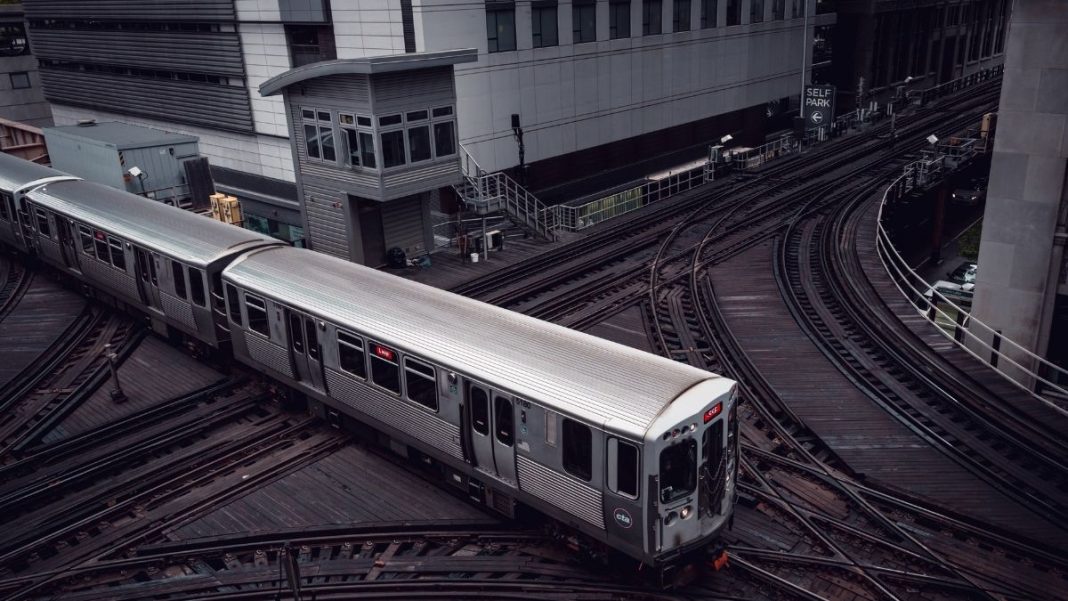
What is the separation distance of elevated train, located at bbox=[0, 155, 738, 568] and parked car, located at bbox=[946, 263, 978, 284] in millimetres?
25971

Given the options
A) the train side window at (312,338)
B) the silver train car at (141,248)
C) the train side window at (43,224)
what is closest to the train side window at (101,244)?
the silver train car at (141,248)

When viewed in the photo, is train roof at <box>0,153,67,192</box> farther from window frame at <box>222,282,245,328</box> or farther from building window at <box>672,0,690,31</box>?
building window at <box>672,0,690,31</box>

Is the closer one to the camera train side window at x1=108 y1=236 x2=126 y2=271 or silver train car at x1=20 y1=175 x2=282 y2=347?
silver train car at x1=20 y1=175 x2=282 y2=347

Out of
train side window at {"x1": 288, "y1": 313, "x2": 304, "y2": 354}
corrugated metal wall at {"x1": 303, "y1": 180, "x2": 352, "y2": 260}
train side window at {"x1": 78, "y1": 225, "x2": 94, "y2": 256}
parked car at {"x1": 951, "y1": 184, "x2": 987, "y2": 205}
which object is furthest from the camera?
parked car at {"x1": 951, "y1": 184, "x2": 987, "y2": 205}

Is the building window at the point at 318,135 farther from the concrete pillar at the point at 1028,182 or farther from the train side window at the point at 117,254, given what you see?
the concrete pillar at the point at 1028,182

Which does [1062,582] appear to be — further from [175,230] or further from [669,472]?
[175,230]

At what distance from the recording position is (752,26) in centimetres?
4572

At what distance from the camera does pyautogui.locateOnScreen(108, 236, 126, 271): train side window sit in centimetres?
2097

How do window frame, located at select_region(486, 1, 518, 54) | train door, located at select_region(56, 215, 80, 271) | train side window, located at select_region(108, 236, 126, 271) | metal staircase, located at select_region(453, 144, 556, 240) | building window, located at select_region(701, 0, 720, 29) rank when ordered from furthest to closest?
building window, located at select_region(701, 0, 720, 29) < window frame, located at select_region(486, 1, 518, 54) < metal staircase, located at select_region(453, 144, 556, 240) < train door, located at select_region(56, 215, 80, 271) < train side window, located at select_region(108, 236, 126, 271)

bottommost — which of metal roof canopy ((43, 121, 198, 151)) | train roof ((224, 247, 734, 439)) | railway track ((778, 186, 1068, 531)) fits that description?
railway track ((778, 186, 1068, 531))

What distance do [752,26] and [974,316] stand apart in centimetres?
3041

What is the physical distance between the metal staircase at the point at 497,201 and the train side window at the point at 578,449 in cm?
1714

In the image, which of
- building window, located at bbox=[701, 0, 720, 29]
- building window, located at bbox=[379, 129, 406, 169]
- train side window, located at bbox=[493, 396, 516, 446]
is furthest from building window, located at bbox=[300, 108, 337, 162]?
building window, located at bbox=[701, 0, 720, 29]

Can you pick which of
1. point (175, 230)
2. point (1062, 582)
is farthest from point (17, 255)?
point (1062, 582)
